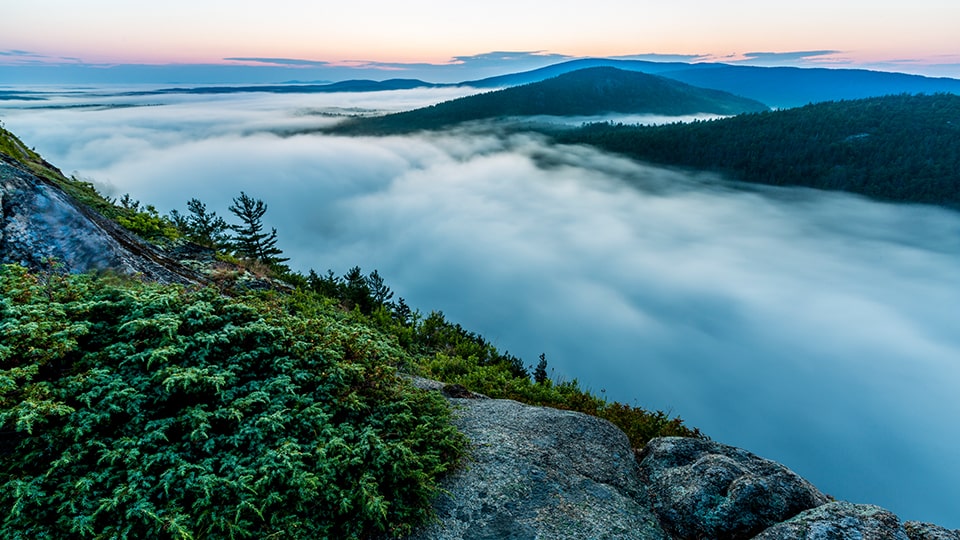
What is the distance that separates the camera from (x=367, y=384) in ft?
25.3

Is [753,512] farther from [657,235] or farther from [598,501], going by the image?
[657,235]

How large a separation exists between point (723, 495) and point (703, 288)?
327 feet

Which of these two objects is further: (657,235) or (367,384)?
(657,235)

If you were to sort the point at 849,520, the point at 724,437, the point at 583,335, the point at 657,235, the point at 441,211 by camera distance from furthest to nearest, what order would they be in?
the point at 441,211
the point at 657,235
the point at 583,335
the point at 724,437
the point at 849,520

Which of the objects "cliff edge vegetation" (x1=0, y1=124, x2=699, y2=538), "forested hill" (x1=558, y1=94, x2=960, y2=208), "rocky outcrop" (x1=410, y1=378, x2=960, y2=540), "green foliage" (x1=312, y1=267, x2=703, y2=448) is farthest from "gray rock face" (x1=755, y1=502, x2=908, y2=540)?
"forested hill" (x1=558, y1=94, x2=960, y2=208)

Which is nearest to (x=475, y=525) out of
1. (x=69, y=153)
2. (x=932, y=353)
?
(x=932, y=353)

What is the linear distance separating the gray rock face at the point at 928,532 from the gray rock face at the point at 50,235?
14.3 meters

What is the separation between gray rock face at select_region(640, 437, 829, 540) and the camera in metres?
6.94

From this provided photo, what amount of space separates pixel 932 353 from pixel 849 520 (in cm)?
9844

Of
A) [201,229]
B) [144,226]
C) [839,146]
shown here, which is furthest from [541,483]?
[839,146]

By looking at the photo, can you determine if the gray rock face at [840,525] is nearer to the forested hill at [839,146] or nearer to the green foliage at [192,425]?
the green foliage at [192,425]

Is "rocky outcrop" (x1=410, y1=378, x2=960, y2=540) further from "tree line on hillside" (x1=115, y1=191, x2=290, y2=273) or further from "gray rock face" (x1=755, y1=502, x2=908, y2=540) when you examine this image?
"tree line on hillside" (x1=115, y1=191, x2=290, y2=273)

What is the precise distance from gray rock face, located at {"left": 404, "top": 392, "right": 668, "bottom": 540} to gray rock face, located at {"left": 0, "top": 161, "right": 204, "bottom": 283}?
8225mm

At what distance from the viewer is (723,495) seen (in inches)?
288
